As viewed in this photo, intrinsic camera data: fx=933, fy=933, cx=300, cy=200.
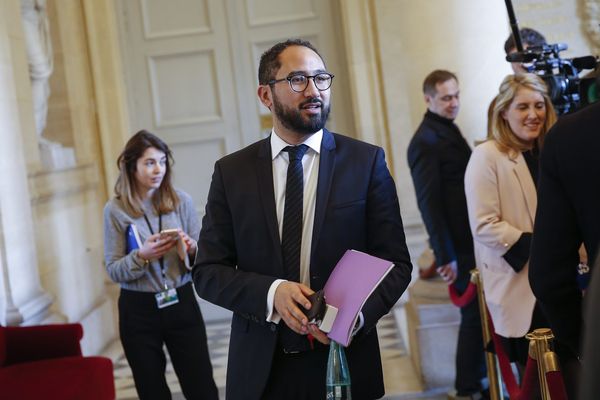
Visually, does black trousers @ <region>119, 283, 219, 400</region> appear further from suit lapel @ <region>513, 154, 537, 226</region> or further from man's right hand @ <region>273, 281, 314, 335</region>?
man's right hand @ <region>273, 281, 314, 335</region>

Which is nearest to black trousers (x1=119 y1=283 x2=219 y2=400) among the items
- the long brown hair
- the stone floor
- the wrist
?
the wrist

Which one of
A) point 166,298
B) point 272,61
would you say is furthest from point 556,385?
point 166,298

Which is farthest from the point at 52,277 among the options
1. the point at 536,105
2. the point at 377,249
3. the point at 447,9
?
the point at 377,249

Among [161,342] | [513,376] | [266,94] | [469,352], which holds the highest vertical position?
[266,94]

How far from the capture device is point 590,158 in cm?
220

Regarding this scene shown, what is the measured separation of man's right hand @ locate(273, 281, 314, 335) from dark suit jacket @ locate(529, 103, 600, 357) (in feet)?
1.99

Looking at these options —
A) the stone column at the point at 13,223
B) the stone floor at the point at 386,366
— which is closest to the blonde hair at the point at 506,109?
the stone floor at the point at 386,366

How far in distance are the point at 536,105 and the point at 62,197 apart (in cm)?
465

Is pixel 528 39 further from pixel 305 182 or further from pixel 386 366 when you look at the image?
pixel 305 182

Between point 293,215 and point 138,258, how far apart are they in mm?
2001

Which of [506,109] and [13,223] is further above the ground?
[506,109]

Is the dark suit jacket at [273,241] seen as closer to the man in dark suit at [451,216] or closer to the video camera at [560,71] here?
the video camera at [560,71]

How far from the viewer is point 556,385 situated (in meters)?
2.53

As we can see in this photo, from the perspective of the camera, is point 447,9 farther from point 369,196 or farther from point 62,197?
point 369,196
